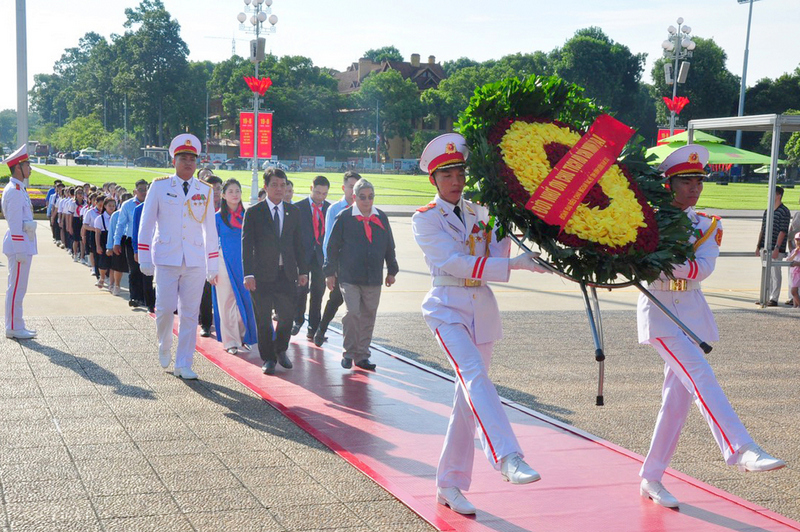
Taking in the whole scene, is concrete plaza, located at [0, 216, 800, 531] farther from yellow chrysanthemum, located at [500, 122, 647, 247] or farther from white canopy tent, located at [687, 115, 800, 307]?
yellow chrysanthemum, located at [500, 122, 647, 247]

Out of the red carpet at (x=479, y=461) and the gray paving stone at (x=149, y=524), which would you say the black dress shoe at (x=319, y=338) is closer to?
the red carpet at (x=479, y=461)

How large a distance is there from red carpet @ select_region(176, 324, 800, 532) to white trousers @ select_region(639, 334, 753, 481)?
0.31m

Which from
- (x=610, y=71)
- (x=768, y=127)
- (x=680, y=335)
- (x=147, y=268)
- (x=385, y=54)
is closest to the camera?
(x=680, y=335)

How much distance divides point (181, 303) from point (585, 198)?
190 inches

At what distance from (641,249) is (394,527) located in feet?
6.09

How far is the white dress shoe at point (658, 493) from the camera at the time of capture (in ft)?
15.9

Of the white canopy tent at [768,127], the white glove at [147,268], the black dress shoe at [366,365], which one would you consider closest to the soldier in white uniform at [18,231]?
the white glove at [147,268]

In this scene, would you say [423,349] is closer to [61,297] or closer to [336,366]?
[336,366]

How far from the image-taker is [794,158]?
2749 inches

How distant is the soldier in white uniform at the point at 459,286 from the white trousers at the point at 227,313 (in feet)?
16.9

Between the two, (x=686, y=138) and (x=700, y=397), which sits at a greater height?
(x=686, y=138)

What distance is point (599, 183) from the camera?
4.48m

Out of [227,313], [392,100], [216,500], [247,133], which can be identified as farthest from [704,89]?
[216,500]

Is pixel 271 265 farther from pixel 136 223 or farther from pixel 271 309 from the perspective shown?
pixel 136 223
